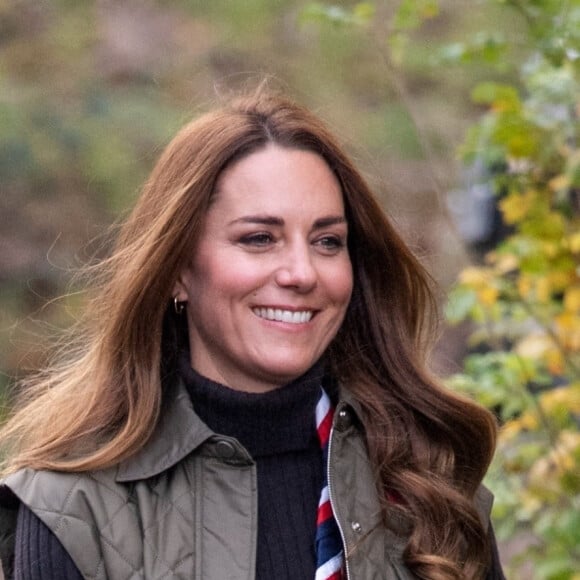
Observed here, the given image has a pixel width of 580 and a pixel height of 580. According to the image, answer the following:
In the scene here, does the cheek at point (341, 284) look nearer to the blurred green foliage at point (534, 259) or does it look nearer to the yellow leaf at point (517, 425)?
the blurred green foliage at point (534, 259)

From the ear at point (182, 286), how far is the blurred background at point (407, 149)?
33 cm

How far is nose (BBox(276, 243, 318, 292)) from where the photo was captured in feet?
9.39

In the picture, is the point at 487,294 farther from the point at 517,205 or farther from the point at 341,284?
the point at 341,284

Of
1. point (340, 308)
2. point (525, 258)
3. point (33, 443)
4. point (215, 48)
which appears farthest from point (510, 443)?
point (215, 48)

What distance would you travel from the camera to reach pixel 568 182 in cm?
388

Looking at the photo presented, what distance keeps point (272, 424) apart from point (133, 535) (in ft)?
1.36

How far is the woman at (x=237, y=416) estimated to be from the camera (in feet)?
9.02

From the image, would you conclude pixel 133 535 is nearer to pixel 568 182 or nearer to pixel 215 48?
pixel 568 182

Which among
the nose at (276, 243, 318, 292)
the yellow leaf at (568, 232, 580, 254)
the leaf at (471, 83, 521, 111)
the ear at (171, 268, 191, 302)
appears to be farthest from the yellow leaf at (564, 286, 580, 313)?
the ear at (171, 268, 191, 302)

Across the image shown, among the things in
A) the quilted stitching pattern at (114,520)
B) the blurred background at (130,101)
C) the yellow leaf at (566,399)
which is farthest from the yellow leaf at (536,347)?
the blurred background at (130,101)

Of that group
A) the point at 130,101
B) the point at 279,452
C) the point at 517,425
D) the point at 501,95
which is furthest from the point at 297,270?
the point at 130,101

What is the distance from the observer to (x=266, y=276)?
2871 millimetres

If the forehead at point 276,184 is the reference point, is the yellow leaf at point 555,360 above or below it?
below

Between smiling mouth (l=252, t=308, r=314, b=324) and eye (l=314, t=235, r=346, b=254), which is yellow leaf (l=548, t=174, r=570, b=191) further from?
smiling mouth (l=252, t=308, r=314, b=324)
